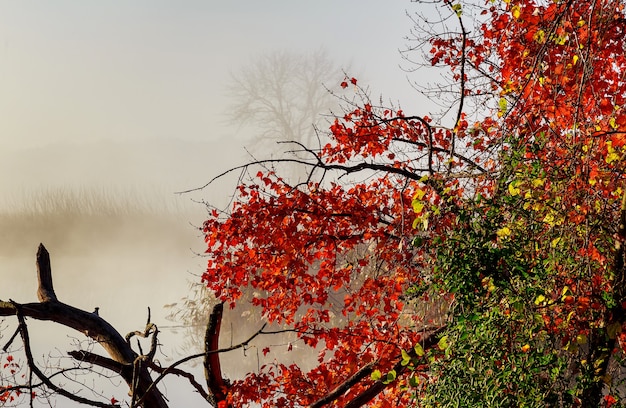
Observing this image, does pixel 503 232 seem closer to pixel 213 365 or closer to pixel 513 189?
pixel 513 189

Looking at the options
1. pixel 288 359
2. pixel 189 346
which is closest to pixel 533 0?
pixel 288 359

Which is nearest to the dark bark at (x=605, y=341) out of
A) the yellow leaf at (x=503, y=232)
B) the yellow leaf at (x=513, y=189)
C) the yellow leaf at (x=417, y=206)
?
the yellow leaf at (x=503, y=232)

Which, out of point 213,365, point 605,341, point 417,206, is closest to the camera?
point 417,206

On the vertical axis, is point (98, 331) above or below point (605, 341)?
above

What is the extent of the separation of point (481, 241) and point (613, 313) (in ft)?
4.90

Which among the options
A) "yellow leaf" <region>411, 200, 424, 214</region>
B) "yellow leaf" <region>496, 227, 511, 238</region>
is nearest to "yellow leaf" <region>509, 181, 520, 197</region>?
"yellow leaf" <region>496, 227, 511, 238</region>

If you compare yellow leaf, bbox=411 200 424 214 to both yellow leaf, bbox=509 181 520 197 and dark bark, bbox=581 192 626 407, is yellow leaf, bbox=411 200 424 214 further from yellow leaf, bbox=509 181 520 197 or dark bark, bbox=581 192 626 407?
dark bark, bbox=581 192 626 407

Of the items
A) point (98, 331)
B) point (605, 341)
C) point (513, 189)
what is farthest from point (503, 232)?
point (98, 331)

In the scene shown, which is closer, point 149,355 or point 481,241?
point 481,241

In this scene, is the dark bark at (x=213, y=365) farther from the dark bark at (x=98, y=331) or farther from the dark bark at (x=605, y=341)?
the dark bark at (x=605, y=341)

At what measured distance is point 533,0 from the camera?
405 inches

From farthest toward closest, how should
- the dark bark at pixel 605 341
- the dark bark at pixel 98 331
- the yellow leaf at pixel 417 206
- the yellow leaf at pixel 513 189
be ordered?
1. the dark bark at pixel 98 331
2. the dark bark at pixel 605 341
3. the yellow leaf at pixel 513 189
4. the yellow leaf at pixel 417 206

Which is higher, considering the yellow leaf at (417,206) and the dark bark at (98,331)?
the dark bark at (98,331)

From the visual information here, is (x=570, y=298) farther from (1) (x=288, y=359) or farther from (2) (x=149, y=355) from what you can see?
(1) (x=288, y=359)
